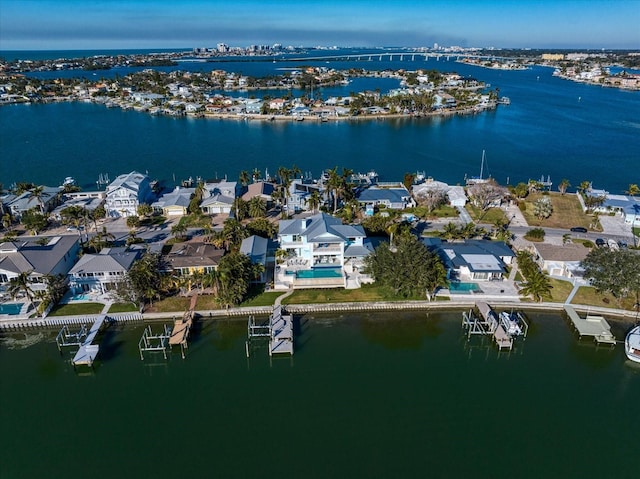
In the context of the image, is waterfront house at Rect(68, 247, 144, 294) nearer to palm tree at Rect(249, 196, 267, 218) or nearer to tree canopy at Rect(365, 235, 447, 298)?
palm tree at Rect(249, 196, 267, 218)

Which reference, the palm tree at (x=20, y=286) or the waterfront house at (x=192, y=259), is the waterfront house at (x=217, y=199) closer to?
the waterfront house at (x=192, y=259)

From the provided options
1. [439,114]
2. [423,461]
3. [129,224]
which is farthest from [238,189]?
[439,114]

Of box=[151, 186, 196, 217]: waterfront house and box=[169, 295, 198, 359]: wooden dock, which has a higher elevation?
box=[151, 186, 196, 217]: waterfront house

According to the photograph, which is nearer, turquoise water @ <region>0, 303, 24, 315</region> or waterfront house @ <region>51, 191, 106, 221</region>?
turquoise water @ <region>0, 303, 24, 315</region>

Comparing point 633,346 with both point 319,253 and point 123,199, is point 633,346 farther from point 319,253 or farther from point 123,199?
point 123,199

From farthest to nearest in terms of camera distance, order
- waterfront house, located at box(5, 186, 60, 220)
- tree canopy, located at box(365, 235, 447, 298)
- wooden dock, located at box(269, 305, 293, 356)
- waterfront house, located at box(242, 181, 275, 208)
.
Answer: waterfront house, located at box(242, 181, 275, 208), waterfront house, located at box(5, 186, 60, 220), tree canopy, located at box(365, 235, 447, 298), wooden dock, located at box(269, 305, 293, 356)

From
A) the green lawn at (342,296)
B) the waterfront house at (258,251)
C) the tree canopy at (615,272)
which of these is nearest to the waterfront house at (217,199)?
the waterfront house at (258,251)

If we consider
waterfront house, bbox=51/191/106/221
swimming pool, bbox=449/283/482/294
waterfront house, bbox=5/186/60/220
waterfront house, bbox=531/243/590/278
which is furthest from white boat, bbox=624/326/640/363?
waterfront house, bbox=5/186/60/220
